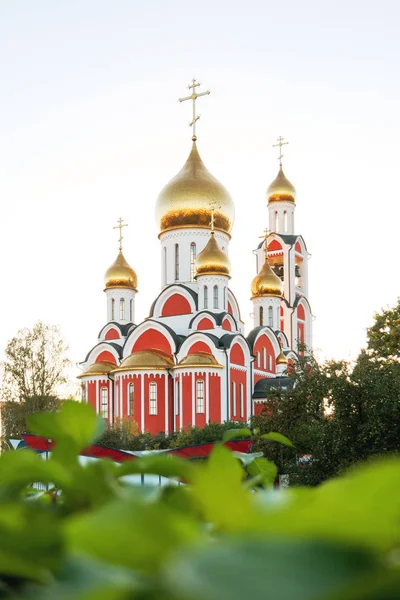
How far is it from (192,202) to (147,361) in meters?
8.75

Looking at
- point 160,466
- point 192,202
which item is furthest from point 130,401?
point 160,466

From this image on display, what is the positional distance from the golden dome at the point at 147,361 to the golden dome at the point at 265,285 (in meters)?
7.56

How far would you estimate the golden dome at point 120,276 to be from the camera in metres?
37.2

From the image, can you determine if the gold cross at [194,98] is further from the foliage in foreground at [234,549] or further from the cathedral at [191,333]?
the foliage in foreground at [234,549]

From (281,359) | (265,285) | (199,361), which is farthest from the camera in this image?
(265,285)

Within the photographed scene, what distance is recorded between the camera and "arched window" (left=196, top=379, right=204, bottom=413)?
102 ft

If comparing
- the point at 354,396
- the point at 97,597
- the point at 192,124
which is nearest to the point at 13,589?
the point at 97,597

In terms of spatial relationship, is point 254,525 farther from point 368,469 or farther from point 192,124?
point 192,124

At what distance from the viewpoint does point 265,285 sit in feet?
123

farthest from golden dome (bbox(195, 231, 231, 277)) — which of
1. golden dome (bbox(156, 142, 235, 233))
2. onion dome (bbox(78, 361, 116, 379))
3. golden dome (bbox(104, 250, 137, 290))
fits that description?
onion dome (bbox(78, 361, 116, 379))

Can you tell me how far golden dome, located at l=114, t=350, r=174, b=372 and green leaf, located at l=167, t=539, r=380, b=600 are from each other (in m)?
31.5

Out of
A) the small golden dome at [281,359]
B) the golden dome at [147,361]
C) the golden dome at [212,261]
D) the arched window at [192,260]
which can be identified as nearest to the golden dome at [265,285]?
the small golden dome at [281,359]

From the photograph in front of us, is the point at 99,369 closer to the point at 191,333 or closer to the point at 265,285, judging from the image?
the point at 191,333

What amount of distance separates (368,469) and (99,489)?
0.23 meters
